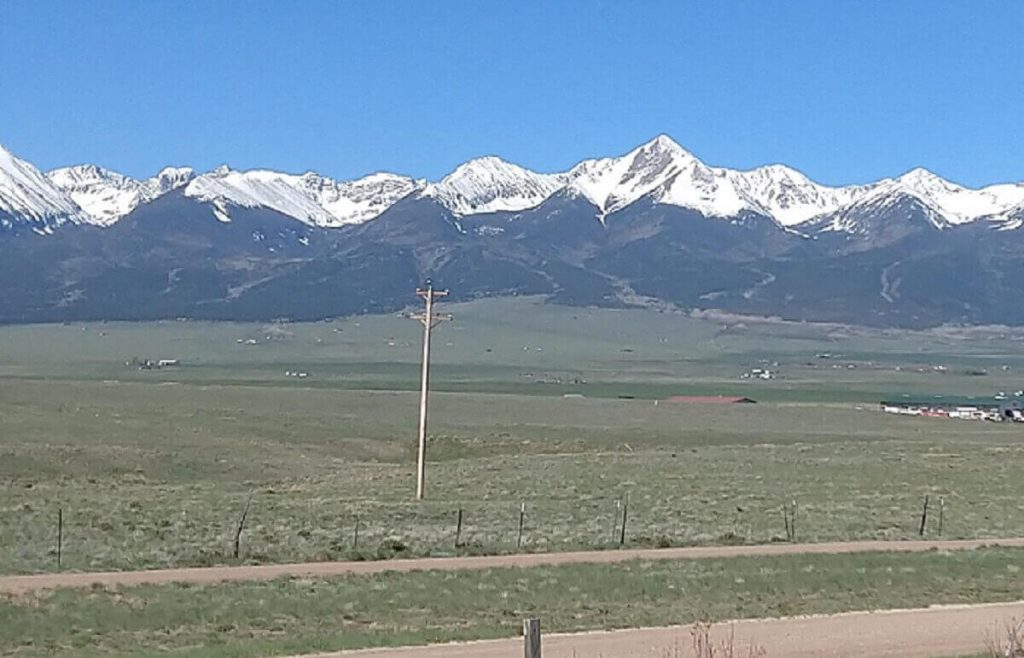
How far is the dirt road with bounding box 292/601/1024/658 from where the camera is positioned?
1716 centimetres

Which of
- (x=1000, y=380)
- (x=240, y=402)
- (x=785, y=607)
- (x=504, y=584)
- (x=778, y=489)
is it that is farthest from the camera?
(x=1000, y=380)

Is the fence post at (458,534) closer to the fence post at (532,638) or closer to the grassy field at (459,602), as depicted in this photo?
the grassy field at (459,602)

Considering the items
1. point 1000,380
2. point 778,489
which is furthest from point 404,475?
point 1000,380

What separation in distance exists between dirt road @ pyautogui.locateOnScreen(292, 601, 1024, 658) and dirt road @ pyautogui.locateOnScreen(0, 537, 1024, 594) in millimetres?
6304

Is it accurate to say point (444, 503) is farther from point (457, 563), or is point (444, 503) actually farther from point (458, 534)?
point (457, 563)

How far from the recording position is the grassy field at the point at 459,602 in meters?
18.5

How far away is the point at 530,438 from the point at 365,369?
10872cm

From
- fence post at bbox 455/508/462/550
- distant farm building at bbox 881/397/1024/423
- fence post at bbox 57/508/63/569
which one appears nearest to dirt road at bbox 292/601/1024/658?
fence post at bbox 455/508/462/550

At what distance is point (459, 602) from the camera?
21500 mm

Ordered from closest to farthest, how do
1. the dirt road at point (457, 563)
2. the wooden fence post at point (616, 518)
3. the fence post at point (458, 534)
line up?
the dirt road at point (457, 563), the fence post at point (458, 534), the wooden fence post at point (616, 518)

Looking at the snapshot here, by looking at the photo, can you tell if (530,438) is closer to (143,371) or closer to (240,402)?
(240,402)

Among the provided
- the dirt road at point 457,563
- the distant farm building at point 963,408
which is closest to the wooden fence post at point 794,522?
the dirt road at point 457,563

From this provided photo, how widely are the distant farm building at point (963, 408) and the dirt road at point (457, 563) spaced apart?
75.3m

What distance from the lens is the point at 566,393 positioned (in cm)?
12562
